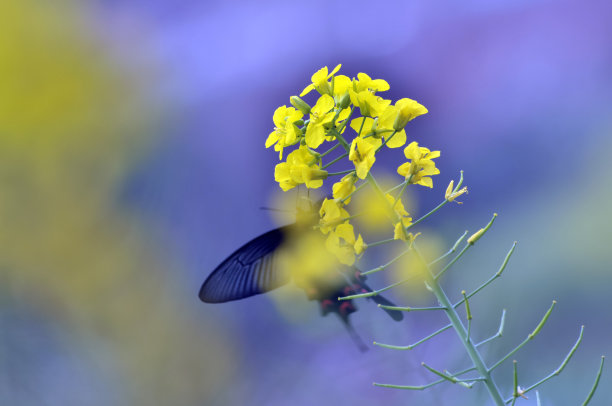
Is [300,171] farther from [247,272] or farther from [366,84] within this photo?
[247,272]

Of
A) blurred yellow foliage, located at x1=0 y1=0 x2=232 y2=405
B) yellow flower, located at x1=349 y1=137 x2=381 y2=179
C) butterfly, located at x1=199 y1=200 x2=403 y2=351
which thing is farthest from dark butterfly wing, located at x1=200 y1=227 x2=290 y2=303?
yellow flower, located at x1=349 y1=137 x2=381 y2=179

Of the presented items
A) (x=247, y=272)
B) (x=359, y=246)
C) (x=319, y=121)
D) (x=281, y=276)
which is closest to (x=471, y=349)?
(x=359, y=246)

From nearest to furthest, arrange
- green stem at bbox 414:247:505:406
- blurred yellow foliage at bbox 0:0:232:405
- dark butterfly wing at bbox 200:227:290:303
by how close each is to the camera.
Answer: green stem at bbox 414:247:505:406
dark butterfly wing at bbox 200:227:290:303
blurred yellow foliage at bbox 0:0:232:405

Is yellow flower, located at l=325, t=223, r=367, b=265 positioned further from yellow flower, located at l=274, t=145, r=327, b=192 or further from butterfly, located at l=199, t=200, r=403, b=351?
butterfly, located at l=199, t=200, r=403, b=351

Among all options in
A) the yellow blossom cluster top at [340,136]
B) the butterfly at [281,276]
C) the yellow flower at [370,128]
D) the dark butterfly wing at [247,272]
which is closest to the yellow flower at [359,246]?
the yellow blossom cluster top at [340,136]

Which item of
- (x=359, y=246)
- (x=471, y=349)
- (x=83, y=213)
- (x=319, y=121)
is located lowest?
(x=471, y=349)

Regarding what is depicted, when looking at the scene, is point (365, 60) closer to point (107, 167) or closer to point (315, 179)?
point (107, 167)

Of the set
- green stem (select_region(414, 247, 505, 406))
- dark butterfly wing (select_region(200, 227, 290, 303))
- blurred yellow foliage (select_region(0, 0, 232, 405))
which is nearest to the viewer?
green stem (select_region(414, 247, 505, 406))
